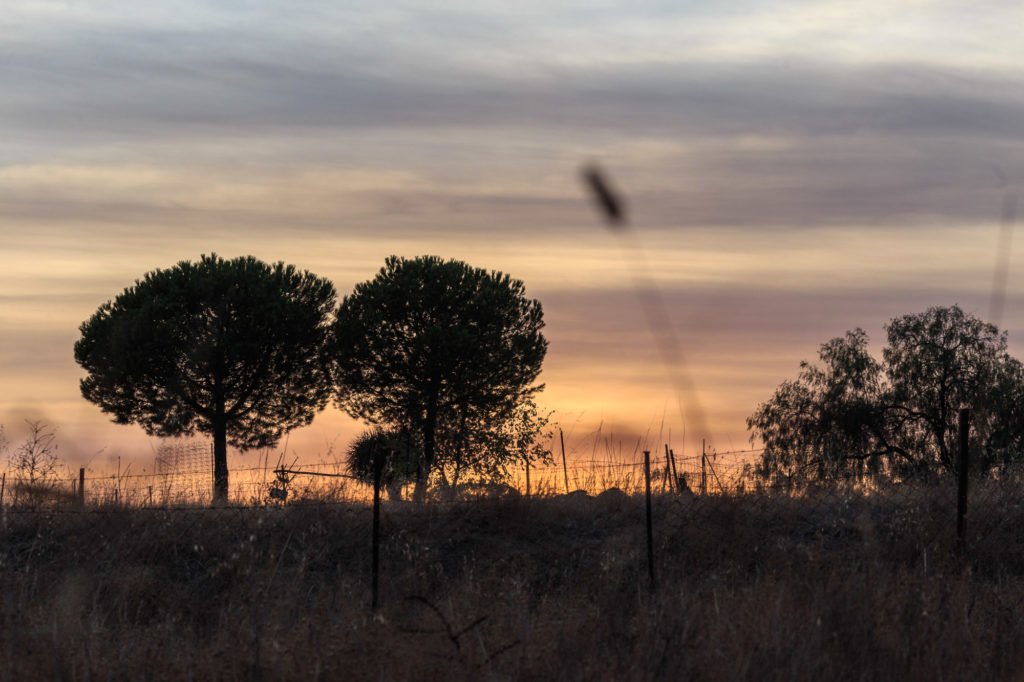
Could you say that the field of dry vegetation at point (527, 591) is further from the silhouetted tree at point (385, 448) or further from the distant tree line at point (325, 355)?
the distant tree line at point (325, 355)

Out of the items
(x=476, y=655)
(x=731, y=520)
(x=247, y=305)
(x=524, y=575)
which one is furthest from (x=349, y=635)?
(x=247, y=305)

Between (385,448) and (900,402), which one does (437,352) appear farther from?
(900,402)

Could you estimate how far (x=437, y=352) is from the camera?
40.2m

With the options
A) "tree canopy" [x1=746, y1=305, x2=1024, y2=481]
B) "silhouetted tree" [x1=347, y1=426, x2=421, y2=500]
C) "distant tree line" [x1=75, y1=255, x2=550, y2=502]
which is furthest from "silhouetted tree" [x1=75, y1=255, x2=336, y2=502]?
"tree canopy" [x1=746, y1=305, x2=1024, y2=481]

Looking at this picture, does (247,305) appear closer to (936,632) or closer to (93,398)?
(93,398)

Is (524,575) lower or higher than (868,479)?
lower

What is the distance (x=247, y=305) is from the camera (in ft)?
137

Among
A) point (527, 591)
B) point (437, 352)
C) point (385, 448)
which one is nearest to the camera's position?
point (527, 591)

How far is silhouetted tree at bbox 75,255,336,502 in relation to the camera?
4144 cm

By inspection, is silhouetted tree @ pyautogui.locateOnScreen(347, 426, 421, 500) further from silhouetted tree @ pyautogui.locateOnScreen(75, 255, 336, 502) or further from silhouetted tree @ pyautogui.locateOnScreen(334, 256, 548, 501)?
silhouetted tree @ pyautogui.locateOnScreen(75, 255, 336, 502)

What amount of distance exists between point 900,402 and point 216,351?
25259 mm

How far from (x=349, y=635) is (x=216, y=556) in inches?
355

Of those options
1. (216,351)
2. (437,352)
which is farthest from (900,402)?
(216,351)

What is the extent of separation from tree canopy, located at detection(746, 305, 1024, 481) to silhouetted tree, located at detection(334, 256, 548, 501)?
982cm
